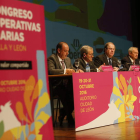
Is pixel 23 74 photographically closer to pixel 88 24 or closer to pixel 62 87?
pixel 62 87

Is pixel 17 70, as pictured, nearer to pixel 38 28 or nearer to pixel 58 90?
pixel 38 28

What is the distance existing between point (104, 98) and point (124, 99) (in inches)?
17.2

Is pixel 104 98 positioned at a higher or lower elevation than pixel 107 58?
lower

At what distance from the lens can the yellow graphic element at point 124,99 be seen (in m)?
4.14

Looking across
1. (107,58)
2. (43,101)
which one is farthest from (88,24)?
(43,101)

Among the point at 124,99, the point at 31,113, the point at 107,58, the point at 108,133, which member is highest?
the point at 107,58

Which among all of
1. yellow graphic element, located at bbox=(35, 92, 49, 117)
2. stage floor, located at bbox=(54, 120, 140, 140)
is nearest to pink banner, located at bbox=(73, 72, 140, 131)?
stage floor, located at bbox=(54, 120, 140, 140)

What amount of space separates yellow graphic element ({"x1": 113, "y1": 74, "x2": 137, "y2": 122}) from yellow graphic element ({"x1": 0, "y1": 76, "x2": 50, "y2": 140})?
86.7 inches

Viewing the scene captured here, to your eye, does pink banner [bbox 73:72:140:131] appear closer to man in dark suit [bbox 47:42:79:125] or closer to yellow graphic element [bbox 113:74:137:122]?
yellow graphic element [bbox 113:74:137:122]

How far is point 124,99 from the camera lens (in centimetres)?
424

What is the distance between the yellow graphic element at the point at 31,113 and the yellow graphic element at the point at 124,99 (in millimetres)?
2203

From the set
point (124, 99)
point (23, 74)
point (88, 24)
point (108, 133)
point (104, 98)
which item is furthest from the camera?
point (88, 24)

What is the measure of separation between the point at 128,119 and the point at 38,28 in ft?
8.71

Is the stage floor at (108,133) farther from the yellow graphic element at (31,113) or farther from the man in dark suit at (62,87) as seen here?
the yellow graphic element at (31,113)
